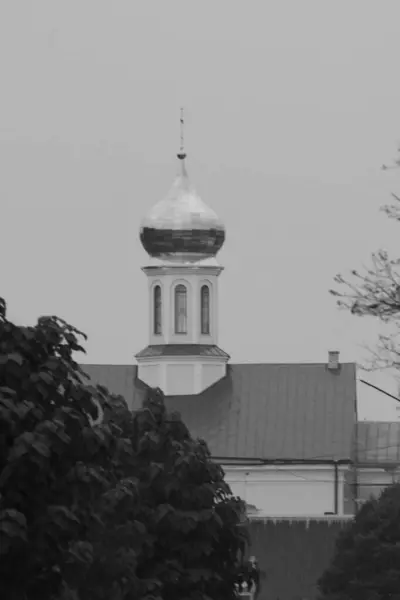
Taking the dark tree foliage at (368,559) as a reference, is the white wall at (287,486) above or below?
above

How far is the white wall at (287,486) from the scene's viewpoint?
189 ft

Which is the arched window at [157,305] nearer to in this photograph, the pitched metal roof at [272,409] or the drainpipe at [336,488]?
the pitched metal roof at [272,409]

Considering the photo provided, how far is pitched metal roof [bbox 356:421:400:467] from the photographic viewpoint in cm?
5847

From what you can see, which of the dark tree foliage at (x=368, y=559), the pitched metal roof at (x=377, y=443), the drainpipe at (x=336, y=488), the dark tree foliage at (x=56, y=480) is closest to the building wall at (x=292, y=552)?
the drainpipe at (x=336, y=488)

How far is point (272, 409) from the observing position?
58281mm

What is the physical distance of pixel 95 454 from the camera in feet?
48.0

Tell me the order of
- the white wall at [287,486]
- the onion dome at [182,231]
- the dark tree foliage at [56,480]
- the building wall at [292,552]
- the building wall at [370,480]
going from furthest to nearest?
the onion dome at [182,231] < the white wall at [287,486] < the building wall at [370,480] < the building wall at [292,552] < the dark tree foliage at [56,480]

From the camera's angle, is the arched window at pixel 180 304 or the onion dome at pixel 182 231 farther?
the arched window at pixel 180 304

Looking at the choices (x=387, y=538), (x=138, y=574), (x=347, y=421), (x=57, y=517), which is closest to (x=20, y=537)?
Result: (x=57, y=517)

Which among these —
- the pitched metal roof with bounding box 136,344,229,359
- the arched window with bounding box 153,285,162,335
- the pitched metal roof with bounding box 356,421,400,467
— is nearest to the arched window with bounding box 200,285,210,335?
the pitched metal roof with bounding box 136,344,229,359

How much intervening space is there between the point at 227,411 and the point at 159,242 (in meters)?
4.08

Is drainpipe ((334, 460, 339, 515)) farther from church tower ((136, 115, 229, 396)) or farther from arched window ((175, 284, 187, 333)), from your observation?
arched window ((175, 284, 187, 333))

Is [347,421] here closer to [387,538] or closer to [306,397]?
[306,397]

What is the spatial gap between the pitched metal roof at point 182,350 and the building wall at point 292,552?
7.75 meters
